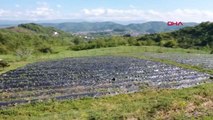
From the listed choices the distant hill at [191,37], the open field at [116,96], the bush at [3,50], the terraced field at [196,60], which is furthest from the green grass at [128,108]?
the bush at [3,50]

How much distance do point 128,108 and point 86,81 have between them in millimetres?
7979

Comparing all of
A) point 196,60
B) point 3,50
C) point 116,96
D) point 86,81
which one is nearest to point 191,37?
point 196,60

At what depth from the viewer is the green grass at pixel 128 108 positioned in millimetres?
14117

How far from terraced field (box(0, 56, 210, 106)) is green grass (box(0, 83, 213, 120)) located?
137 cm

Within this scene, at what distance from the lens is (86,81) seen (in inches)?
906

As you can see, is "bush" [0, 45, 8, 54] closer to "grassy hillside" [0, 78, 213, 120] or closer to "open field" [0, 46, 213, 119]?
"open field" [0, 46, 213, 119]

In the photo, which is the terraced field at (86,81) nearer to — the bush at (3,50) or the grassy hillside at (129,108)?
the grassy hillside at (129,108)

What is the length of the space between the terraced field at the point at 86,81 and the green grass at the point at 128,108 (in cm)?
137

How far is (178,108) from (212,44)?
156ft

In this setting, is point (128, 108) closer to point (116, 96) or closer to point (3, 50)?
point (116, 96)

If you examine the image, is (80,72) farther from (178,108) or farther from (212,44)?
(212,44)

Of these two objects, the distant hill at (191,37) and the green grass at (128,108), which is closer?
the green grass at (128,108)

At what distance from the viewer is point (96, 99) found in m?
17.9

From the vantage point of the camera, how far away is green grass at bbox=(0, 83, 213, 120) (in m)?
14.1
